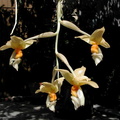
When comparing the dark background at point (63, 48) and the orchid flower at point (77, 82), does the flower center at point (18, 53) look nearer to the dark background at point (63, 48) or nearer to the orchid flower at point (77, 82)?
the orchid flower at point (77, 82)

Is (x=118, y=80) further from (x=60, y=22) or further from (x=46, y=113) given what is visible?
(x=60, y=22)

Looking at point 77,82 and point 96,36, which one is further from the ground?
point 96,36

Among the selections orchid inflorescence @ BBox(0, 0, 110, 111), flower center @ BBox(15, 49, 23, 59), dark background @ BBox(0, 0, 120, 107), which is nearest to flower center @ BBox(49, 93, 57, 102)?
orchid inflorescence @ BBox(0, 0, 110, 111)

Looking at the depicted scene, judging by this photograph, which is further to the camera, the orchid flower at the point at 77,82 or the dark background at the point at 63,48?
the dark background at the point at 63,48

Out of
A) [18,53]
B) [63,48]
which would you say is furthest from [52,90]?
[63,48]

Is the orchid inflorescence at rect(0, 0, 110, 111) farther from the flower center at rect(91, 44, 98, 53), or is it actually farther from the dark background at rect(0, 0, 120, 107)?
the dark background at rect(0, 0, 120, 107)

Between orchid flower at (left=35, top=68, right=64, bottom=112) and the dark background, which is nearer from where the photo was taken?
orchid flower at (left=35, top=68, right=64, bottom=112)

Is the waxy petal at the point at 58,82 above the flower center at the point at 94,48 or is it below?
below

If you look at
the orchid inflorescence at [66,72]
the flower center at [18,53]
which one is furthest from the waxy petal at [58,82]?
the flower center at [18,53]

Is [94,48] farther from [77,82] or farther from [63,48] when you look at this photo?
[63,48]
